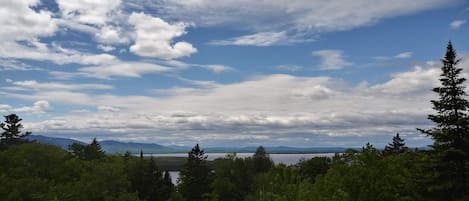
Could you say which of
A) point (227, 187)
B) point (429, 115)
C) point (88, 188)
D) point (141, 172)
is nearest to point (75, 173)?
point (88, 188)

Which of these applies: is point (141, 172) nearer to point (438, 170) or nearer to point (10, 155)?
point (10, 155)

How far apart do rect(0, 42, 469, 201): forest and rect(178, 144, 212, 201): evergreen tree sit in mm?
191

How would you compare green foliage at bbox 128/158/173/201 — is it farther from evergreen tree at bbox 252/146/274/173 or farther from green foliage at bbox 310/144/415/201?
green foliage at bbox 310/144/415/201

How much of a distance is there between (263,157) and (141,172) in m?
45.4

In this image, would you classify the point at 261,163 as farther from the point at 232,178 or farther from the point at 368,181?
the point at 368,181

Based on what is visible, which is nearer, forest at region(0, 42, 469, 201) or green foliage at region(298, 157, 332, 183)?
forest at region(0, 42, 469, 201)

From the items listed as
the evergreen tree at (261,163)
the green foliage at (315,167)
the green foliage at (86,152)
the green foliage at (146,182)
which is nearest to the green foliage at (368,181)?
the green foliage at (146,182)

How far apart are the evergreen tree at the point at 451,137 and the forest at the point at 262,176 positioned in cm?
6

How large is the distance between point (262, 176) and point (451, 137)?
68.7m

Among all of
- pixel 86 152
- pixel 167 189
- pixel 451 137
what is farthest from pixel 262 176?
pixel 451 137

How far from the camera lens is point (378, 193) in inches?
1537

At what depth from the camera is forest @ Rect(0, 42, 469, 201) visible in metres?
31.1

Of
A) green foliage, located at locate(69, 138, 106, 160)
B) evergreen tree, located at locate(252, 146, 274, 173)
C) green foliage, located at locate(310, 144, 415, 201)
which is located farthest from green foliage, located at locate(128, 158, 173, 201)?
green foliage, located at locate(310, 144, 415, 201)

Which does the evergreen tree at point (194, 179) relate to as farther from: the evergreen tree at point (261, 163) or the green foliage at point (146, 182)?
the evergreen tree at point (261, 163)
